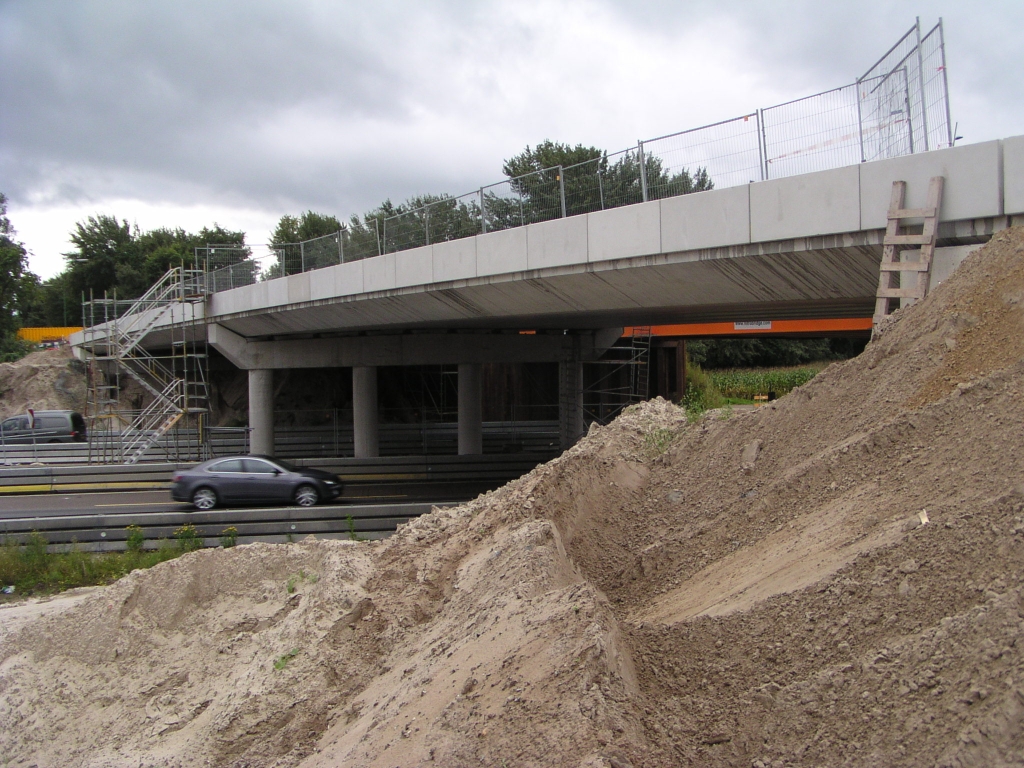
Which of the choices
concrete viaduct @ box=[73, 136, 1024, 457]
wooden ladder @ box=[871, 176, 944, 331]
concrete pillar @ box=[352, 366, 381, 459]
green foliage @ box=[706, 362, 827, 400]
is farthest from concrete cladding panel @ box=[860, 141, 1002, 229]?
green foliage @ box=[706, 362, 827, 400]

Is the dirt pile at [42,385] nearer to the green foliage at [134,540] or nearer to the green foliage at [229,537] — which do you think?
the green foliage at [134,540]

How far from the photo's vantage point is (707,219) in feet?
37.9

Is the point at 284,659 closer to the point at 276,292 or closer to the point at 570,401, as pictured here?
the point at 276,292

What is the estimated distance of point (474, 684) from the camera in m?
4.62

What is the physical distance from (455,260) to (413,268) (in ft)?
5.38

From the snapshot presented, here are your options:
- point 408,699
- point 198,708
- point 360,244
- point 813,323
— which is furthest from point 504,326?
Answer: point 408,699

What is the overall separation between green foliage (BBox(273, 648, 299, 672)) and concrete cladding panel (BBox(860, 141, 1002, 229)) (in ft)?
27.1

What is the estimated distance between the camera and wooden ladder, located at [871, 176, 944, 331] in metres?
8.45

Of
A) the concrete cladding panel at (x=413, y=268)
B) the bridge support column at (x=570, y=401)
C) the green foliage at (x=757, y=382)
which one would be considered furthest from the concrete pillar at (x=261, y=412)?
the green foliage at (x=757, y=382)

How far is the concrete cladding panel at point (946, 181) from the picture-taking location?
857 cm

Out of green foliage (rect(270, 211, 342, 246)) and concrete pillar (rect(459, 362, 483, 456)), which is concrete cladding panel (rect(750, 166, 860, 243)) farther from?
green foliage (rect(270, 211, 342, 246))

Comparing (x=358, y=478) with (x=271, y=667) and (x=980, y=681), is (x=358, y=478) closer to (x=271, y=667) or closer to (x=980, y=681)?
(x=271, y=667)

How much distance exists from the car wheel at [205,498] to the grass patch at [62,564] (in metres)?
3.71

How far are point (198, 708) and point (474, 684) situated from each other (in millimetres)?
→ 3907
